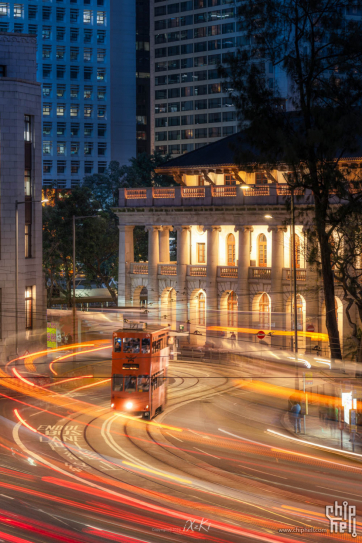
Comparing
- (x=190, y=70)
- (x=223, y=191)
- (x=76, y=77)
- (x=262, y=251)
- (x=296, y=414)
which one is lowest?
(x=296, y=414)

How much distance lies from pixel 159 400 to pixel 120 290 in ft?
123

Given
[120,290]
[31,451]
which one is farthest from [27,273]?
[31,451]

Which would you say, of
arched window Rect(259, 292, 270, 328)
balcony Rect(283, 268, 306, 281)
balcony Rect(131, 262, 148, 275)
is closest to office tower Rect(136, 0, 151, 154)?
balcony Rect(131, 262, 148, 275)

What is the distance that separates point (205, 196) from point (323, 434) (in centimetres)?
3877

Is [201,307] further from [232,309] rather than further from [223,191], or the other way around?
→ [223,191]

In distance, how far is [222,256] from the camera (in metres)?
72.0

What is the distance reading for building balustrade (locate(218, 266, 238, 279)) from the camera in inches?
2731

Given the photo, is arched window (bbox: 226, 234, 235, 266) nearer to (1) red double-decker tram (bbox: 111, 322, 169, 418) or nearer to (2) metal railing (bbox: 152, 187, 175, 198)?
(2) metal railing (bbox: 152, 187, 175, 198)

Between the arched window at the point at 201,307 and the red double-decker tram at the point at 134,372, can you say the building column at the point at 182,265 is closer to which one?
the arched window at the point at 201,307

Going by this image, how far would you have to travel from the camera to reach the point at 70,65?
556 feet

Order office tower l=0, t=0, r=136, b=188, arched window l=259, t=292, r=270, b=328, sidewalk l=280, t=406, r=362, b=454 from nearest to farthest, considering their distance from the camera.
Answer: sidewalk l=280, t=406, r=362, b=454
arched window l=259, t=292, r=270, b=328
office tower l=0, t=0, r=136, b=188

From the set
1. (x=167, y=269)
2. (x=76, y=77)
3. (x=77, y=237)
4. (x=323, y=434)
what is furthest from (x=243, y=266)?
(x=76, y=77)

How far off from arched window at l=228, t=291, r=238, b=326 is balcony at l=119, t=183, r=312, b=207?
28.1ft

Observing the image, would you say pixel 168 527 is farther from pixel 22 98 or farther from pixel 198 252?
pixel 198 252
